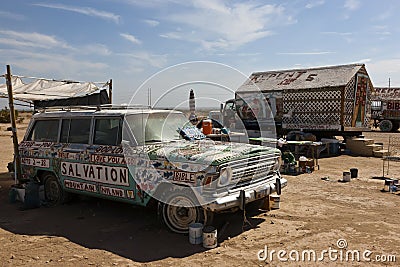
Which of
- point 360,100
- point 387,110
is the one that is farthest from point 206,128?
point 387,110

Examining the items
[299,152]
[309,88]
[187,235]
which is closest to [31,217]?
[187,235]

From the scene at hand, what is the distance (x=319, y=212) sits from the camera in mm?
7168

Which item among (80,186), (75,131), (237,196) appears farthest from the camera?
(75,131)

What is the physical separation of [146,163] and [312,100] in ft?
47.5

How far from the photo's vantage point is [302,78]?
19547 mm

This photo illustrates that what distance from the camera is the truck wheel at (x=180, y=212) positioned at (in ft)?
18.4

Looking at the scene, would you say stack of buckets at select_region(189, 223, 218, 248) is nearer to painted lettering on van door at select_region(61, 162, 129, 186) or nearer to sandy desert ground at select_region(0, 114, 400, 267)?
sandy desert ground at select_region(0, 114, 400, 267)

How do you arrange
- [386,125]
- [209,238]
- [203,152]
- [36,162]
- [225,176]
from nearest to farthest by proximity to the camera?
1. [209,238]
2. [225,176]
3. [203,152]
4. [36,162]
5. [386,125]

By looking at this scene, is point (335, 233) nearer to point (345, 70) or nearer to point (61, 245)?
point (61, 245)

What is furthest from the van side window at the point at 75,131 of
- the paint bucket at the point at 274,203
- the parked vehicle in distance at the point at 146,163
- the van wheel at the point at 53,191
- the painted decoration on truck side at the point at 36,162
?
the paint bucket at the point at 274,203

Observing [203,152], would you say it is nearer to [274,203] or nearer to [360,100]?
[274,203]

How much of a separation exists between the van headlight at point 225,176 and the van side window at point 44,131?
4097mm

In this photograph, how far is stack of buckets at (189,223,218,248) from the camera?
532cm

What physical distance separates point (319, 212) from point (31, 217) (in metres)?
5.57
